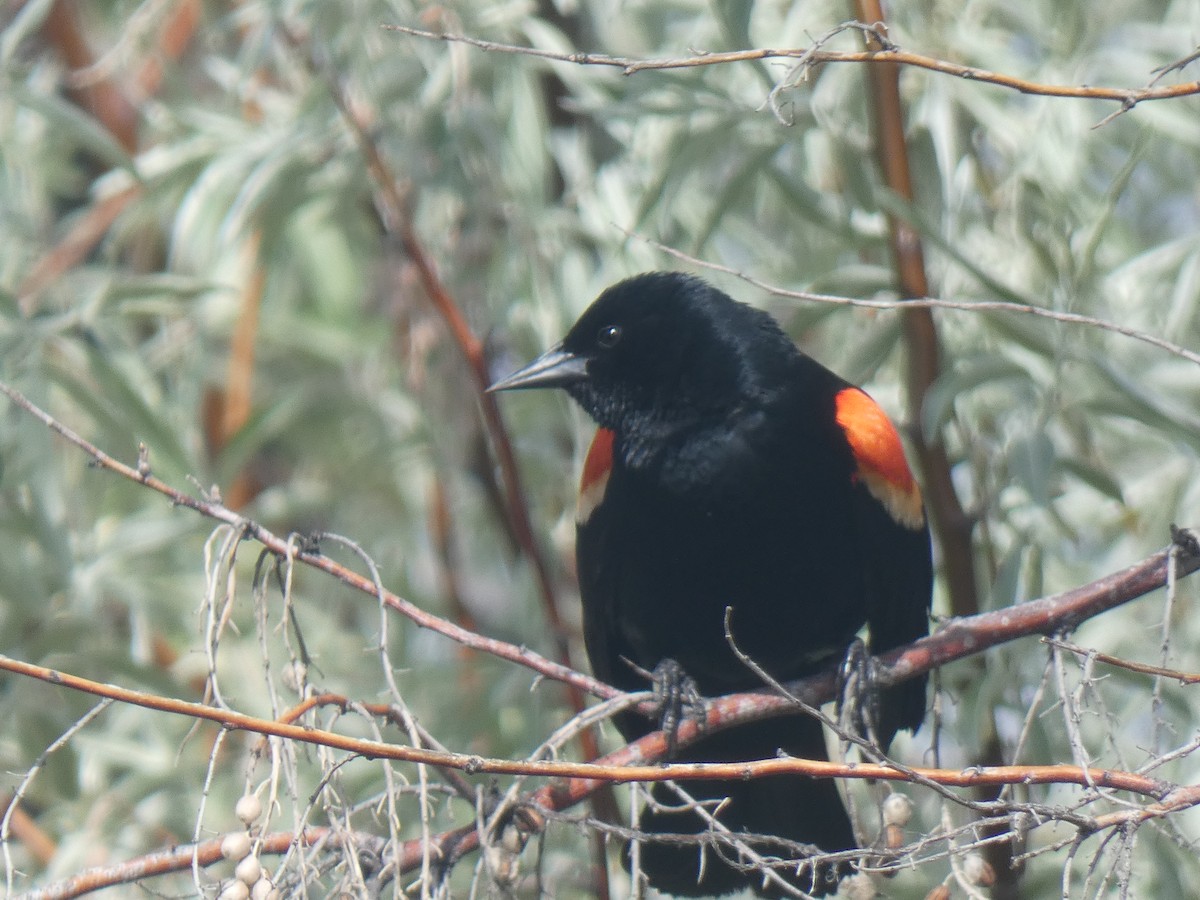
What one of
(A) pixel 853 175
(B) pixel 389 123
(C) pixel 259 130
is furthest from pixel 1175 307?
(C) pixel 259 130

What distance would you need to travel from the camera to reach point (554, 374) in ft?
9.96

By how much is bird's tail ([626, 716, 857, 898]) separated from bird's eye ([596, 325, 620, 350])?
2.63ft

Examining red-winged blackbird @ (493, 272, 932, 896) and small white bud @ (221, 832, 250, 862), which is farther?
red-winged blackbird @ (493, 272, 932, 896)

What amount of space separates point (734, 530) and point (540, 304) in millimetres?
840

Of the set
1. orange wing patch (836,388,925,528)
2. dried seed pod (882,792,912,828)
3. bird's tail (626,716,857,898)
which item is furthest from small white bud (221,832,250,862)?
orange wing patch (836,388,925,528)

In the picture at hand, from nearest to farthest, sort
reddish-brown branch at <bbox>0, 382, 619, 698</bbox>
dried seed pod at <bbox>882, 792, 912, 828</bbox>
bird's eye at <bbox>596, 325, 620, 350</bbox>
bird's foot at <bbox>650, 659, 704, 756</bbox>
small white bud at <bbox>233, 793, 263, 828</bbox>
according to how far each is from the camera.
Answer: small white bud at <bbox>233, 793, 263, 828</bbox> → reddish-brown branch at <bbox>0, 382, 619, 698</bbox> → dried seed pod at <bbox>882, 792, 912, 828</bbox> → bird's foot at <bbox>650, 659, 704, 756</bbox> → bird's eye at <bbox>596, 325, 620, 350</bbox>

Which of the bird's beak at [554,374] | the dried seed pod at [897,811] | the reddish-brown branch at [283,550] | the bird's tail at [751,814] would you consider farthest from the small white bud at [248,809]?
the bird's beak at [554,374]

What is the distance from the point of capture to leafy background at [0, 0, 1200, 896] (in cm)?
272

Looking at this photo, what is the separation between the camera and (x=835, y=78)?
10.3 ft

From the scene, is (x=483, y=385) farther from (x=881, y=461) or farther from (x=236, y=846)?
(x=236, y=846)

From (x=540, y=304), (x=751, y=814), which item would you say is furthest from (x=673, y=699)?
(x=540, y=304)

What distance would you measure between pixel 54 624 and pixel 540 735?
998mm

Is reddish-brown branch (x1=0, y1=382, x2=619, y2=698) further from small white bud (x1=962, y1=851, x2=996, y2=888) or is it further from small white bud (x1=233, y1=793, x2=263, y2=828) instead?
small white bud (x1=962, y1=851, x2=996, y2=888)

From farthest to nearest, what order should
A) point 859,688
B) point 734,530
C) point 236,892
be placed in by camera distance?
point 734,530, point 859,688, point 236,892
